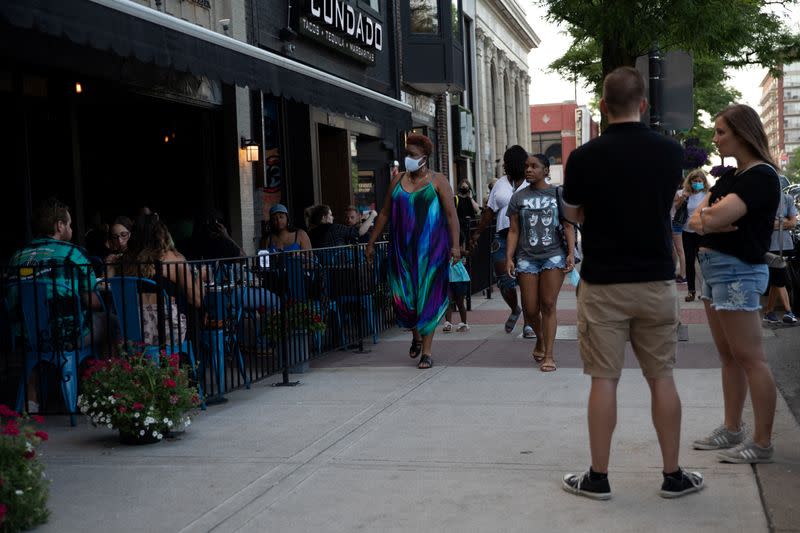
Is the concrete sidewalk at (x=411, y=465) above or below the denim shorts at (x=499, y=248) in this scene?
below

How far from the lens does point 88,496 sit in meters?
5.15

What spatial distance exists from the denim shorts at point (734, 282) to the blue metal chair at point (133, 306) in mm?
3244

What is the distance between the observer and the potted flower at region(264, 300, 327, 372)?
8.21 m

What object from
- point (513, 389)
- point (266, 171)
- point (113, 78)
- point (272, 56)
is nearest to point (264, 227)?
point (266, 171)

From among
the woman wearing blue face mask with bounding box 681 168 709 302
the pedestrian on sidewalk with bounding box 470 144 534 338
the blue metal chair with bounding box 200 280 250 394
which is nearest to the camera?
the blue metal chair with bounding box 200 280 250 394

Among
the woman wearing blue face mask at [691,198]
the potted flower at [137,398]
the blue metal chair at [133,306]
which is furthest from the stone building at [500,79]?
the potted flower at [137,398]

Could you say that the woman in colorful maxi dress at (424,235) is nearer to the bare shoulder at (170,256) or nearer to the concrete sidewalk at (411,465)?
the concrete sidewalk at (411,465)

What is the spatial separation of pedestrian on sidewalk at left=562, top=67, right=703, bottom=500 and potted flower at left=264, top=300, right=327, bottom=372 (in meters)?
3.82

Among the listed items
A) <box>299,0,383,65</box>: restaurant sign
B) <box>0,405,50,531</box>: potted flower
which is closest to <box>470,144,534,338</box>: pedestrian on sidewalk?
<box>0,405,50,531</box>: potted flower

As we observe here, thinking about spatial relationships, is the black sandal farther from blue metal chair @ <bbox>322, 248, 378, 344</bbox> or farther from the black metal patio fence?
the black metal patio fence

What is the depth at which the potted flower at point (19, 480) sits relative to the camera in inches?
175

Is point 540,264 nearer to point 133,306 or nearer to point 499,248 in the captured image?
point 499,248

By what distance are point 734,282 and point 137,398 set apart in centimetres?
330

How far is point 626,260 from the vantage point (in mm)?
4770
